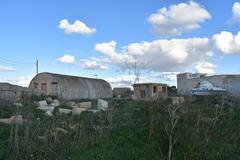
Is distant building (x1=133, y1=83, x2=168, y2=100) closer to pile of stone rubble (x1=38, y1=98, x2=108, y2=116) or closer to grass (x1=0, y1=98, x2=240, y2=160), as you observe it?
pile of stone rubble (x1=38, y1=98, x2=108, y2=116)

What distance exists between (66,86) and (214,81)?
1647 centimetres

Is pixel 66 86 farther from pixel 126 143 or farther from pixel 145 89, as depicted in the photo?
pixel 126 143

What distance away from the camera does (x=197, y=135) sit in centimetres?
684

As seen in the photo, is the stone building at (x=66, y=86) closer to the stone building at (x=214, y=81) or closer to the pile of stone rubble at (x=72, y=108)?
the stone building at (x=214, y=81)

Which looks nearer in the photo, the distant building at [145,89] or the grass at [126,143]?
the grass at [126,143]

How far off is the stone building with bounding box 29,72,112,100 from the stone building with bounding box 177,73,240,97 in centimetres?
965

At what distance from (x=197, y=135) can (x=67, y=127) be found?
3.68 m

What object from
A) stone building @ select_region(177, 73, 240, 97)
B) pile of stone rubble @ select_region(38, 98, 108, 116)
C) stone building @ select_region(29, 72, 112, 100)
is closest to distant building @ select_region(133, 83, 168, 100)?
stone building @ select_region(177, 73, 240, 97)

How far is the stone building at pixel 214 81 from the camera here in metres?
30.5

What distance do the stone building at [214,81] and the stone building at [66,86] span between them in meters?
9.65

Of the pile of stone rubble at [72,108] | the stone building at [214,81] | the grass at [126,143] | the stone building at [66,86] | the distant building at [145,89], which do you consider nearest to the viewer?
the grass at [126,143]

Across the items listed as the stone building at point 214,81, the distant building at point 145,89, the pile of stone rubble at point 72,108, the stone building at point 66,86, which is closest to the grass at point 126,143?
the pile of stone rubble at point 72,108

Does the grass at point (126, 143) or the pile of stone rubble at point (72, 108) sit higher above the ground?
the pile of stone rubble at point (72, 108)

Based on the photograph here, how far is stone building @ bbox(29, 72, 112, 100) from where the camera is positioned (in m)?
29.2
